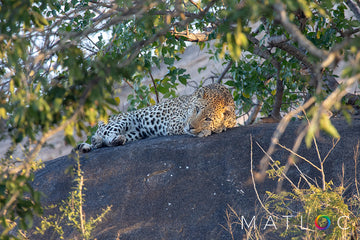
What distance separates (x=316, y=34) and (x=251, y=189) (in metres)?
2.67

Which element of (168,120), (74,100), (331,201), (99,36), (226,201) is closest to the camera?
(74,100)

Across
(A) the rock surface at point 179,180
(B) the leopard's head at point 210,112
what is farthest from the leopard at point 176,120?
(A) the rock surface at point 179,180

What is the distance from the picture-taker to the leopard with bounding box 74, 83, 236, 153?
22.6 feet

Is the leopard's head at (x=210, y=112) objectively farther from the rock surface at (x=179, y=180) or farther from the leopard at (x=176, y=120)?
the rock surface at (x=179, y=180)

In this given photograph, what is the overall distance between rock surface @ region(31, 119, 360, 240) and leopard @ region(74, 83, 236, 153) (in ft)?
0.85

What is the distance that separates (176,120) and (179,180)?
6.46 ft

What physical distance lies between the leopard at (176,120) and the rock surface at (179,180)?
10.2 inches

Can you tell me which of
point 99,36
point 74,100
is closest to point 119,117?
point 99,36

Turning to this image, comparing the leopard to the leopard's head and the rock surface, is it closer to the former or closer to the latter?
the leopard's head

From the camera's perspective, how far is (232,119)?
730cm

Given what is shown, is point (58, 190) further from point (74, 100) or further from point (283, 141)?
point (74, 100)

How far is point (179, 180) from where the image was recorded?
19.4 ft

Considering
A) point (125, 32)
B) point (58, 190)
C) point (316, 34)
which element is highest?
point (125, 32)

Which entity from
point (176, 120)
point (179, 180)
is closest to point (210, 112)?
point (176, 120)
